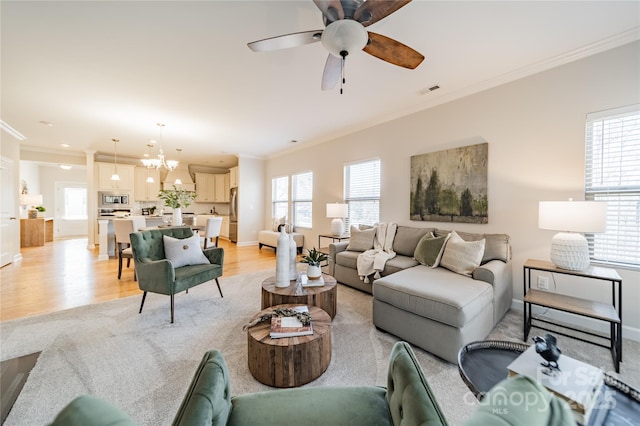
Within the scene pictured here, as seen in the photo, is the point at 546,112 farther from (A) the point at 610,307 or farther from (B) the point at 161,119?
(B) the point at 161,119

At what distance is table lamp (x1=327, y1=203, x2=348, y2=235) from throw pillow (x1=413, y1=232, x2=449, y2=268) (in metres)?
1.72

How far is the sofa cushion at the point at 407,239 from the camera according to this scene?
3.39 meters

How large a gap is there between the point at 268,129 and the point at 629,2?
4.54m

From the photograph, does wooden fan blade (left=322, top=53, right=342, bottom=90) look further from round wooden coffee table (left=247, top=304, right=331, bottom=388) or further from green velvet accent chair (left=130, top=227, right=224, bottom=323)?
green velvet accent chair (left=130, top=227, right=224, bottom=323)

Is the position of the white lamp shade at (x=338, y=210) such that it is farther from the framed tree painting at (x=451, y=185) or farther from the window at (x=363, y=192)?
the framed tree painting at (x=451, y=185)

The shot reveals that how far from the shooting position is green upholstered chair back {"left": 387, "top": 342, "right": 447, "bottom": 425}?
66 cm

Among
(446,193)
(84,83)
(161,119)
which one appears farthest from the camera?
(161,119)

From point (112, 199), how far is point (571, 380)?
9463 mm

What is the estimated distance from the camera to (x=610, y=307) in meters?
2.01

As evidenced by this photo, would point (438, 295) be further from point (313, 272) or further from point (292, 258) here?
point (292, 258)

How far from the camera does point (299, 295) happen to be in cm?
224

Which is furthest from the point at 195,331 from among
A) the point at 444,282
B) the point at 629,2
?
the point at 629,2

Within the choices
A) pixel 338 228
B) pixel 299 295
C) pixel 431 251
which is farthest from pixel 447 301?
pixel 338 228

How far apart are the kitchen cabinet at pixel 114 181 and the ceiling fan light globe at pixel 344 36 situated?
317 inches
